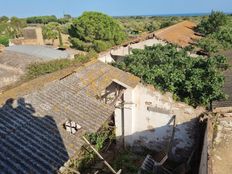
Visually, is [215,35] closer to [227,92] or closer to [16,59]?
[227,92]

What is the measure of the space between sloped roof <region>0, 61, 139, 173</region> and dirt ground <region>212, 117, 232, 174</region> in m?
3.64

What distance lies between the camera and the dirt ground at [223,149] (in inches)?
311

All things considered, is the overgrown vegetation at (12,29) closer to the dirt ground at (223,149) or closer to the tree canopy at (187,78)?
the tree canopy at (187,78)

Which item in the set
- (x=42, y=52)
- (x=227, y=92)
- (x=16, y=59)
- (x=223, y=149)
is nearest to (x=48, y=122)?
(x=223, y=149)

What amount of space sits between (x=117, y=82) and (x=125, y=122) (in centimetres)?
216

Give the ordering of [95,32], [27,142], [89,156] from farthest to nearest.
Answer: [95,32]
[89,156]
[27,142]

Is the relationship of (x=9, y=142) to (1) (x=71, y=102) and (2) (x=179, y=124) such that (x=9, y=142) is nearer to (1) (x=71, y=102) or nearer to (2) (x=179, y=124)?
(1) (x=71, y=102)

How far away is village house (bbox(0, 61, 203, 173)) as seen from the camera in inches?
263

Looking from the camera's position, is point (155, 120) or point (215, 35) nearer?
point (155, 120)

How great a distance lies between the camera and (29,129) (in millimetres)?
7402

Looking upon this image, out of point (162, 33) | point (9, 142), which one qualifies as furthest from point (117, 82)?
point (162, 33)

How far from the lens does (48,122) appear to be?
314 inches

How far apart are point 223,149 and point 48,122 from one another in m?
5.49

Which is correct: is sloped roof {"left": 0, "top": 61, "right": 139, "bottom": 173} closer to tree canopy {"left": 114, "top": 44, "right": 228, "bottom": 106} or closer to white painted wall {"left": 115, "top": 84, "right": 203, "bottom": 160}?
white painted wall {"left": 115, "top": 84, "right": 203, "bottom": 160}
